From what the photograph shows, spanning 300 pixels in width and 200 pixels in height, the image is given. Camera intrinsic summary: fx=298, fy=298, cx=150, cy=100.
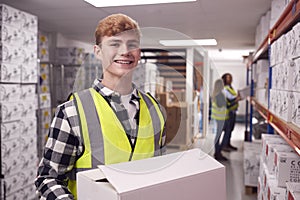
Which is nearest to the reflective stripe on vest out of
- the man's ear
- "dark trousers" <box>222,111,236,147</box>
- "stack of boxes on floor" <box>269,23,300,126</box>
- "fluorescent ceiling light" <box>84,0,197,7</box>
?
the man's ear

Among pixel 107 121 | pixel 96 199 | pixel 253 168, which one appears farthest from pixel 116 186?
pixel 253 168

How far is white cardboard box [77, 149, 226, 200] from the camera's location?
25.8 inches

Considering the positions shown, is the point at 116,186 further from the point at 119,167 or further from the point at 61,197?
the point at 61,197

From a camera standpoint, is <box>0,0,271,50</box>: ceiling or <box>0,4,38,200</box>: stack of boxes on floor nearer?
<box>0,4,38,200</box>: stack of boxes on floor

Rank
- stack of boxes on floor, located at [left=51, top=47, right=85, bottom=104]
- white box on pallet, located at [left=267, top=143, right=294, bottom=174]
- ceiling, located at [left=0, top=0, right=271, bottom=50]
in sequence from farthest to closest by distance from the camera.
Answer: stack of boxes on floor, located at [left=51, top=47, right=85, bottom=104]
ceiling, located at [left=0, top=0, right=271, bottom=50]
white box on pallet, located at [left=267, top=143, right=294, bottom=174]

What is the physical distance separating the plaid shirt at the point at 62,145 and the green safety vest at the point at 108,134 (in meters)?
0.03

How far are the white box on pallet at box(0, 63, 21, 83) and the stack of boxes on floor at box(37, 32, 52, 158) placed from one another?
970 millimetres

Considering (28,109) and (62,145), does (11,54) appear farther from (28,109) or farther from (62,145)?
(62,145)

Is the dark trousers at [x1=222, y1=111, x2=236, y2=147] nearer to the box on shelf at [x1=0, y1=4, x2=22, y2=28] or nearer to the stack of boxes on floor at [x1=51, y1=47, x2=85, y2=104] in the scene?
the stack of boxes on floor at [x1=51, y1=47, x2=85, y2=104]

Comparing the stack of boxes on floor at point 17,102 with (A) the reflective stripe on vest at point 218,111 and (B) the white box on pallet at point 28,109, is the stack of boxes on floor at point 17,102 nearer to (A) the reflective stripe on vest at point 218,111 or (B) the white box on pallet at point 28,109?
(B) the white box on pallet at point 28,109

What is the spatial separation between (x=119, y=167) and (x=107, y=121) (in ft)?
0.65

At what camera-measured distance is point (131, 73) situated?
92 centimetres

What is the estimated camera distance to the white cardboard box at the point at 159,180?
0.65 metres

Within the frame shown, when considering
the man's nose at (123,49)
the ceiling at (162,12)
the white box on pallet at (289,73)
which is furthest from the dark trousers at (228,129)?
the man's nose at (123,49)
